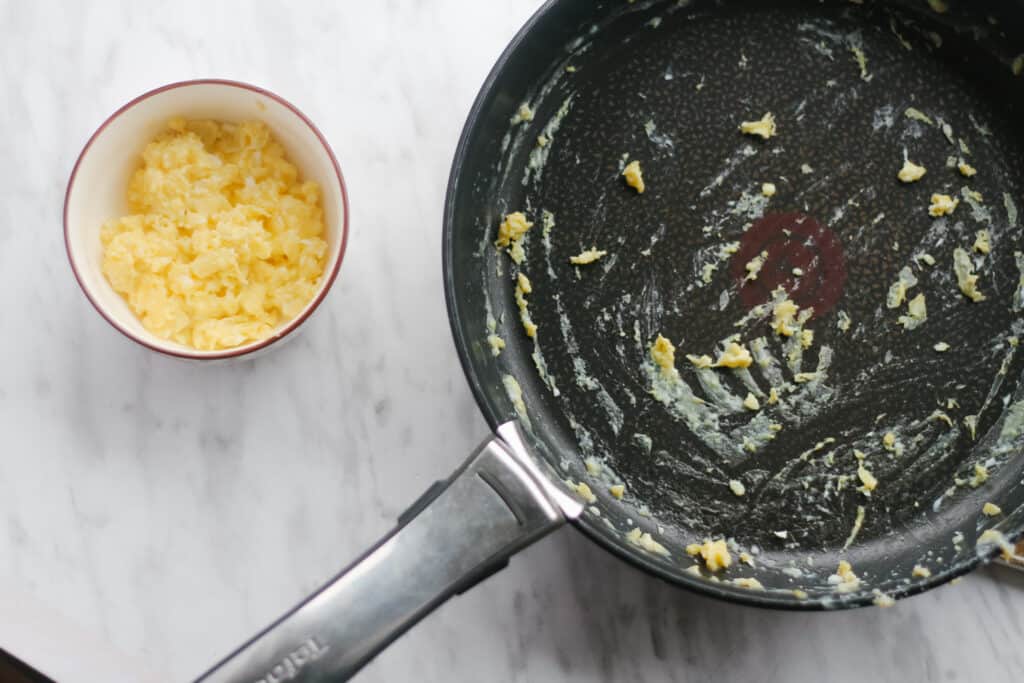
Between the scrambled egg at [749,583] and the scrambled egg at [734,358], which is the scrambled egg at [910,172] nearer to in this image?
the scrambled egg at [734,358]

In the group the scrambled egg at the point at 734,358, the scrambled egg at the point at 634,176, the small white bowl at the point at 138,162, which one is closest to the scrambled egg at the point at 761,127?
the scrambled egg at the point at 634,176

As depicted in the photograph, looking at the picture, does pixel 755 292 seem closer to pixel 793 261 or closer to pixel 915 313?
pixel 793 261

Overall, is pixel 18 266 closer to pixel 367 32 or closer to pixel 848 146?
pixel 367 32

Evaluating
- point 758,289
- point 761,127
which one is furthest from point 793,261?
point 761,127

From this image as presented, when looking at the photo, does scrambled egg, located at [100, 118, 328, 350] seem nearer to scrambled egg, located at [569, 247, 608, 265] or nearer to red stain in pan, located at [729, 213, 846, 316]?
scrambled egg, located at [569, 247, 608, 265]

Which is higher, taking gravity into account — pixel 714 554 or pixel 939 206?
pixel 939 206

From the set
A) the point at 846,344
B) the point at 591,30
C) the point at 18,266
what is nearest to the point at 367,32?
the point at 591,30

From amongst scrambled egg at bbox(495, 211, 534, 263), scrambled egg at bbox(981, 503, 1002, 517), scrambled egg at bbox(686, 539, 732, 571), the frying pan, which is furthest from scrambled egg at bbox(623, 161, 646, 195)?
scrambled egg at bbox(981, 503, 1002, 517)

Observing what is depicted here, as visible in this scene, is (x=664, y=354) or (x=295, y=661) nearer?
(x=295, y=661)

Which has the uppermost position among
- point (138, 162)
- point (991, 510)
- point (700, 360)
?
point (138, 162)
